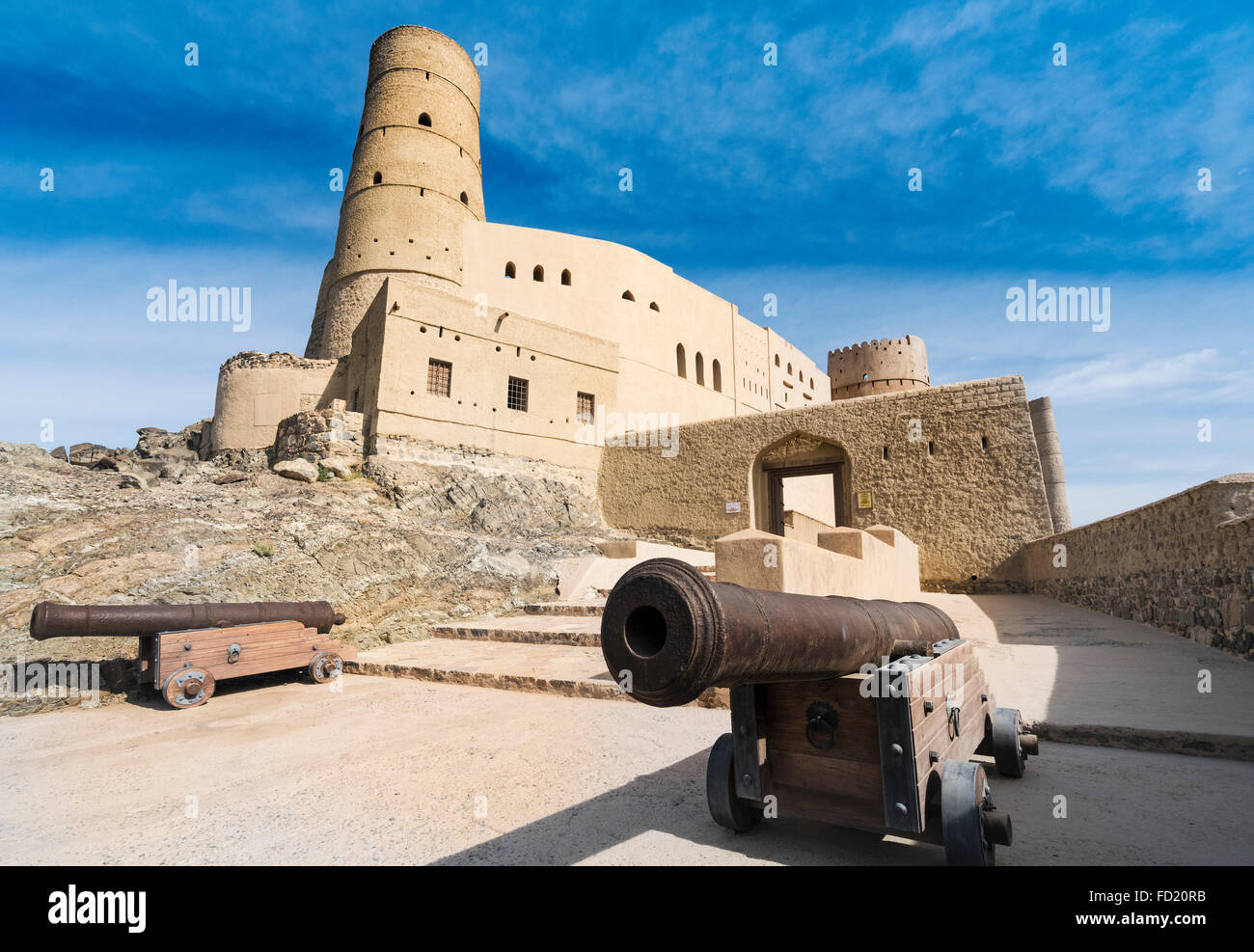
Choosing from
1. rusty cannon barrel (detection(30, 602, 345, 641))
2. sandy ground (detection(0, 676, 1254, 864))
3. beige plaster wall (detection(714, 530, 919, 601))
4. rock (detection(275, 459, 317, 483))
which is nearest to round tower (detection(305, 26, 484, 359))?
rock (detection(275, 459, 317, 483))

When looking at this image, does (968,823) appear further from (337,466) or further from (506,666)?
(337,466)

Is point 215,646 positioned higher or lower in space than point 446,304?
lower

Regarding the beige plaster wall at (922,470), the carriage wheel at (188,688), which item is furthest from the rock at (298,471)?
the beige plaster wall at (922,470)

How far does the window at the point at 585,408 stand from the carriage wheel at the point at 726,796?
16.2 meters

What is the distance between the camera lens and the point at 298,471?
1286 centimetres

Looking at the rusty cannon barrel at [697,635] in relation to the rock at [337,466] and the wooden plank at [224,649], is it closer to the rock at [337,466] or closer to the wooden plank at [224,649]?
the wooden plank at [224,649]

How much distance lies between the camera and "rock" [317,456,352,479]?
44.7ft

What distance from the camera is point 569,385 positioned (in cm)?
1842

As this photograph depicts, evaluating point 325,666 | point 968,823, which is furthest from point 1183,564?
point 325,666

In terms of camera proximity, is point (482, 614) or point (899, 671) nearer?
point (899, 671)

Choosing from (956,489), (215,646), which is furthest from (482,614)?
(956,489)

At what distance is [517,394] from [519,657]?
11.3 meters
